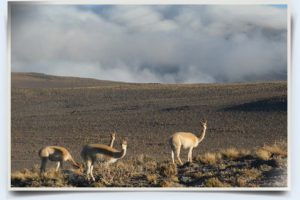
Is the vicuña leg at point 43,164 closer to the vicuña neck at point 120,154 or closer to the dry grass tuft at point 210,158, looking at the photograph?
the vicuña neck at point 120,154

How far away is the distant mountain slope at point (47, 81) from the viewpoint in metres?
25.1

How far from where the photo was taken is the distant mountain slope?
82.5ft

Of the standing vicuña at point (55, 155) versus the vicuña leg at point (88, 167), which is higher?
the standing vicuña at point (55, 155)

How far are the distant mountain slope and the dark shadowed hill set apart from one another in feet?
0.12

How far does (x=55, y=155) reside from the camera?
22328 mm

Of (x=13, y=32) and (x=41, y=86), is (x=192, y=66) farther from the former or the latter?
(x=41, y=86)

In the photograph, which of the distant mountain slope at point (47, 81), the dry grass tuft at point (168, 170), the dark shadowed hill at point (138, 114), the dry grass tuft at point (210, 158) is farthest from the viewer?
the distant mountain slope at point (47, 81)

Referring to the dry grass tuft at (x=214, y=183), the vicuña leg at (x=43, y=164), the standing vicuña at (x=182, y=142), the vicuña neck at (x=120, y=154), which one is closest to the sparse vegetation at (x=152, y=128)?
the dry grass tuft at (x=214, y=183)

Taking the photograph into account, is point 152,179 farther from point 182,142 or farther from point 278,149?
point 278,149

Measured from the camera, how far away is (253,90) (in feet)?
108

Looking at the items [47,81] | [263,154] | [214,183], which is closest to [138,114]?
[47,81]

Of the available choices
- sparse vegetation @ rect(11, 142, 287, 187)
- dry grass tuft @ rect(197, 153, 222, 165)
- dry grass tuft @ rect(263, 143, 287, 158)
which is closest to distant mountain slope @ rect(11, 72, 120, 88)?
sparse vegetation @ rect(11, 142, 287, 187)

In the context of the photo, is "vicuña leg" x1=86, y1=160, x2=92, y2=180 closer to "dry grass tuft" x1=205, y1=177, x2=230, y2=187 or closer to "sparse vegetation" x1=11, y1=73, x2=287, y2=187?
"sparse vegetation" x1=11, y1=73, x2=287, y2=187

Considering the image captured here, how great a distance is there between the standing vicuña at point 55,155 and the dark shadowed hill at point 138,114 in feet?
2.10
